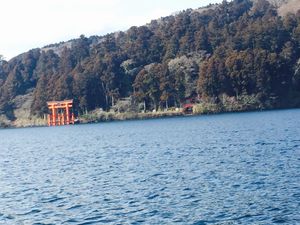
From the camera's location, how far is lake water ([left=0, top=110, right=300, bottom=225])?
25172mm

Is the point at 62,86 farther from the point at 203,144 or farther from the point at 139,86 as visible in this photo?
the point at 203,144

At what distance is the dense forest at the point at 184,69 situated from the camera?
404 feet

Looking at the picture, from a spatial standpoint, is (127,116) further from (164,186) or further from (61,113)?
(164,186)

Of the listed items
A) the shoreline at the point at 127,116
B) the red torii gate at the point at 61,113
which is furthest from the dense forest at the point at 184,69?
the red torii gate at the point at 61,113

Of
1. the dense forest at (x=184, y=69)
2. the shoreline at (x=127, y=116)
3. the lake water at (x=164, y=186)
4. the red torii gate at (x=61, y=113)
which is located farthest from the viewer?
the red torii gate at (x=61, y=113)

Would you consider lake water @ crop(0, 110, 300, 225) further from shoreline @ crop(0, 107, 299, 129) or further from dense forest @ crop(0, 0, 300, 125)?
shoreline @ crop(0, 107, 299, 129)

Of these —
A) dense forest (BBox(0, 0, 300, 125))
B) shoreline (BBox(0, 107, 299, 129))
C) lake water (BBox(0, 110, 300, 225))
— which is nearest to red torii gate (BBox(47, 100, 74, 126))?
dense forest (BBox(0, 0, 300, 125))

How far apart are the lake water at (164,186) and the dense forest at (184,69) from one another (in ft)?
230

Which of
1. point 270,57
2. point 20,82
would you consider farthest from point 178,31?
→ point 20,82

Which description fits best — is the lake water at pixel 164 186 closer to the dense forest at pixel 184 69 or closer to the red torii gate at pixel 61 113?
the dense forest at pixel 184 69

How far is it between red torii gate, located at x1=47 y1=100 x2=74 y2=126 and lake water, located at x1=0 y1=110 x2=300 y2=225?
92120mm

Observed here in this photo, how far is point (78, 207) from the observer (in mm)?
28141

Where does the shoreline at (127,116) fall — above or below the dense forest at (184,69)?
below

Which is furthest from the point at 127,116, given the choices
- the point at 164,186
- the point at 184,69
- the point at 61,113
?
the point at 164,186
